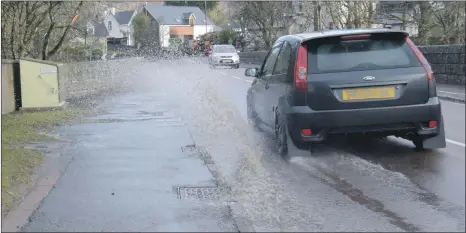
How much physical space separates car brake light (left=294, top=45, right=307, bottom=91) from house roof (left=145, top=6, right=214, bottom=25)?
26796mm

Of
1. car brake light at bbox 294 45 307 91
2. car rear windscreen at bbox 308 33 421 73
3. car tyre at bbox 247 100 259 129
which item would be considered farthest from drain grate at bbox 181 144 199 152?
car rear windscreen at bbox 308 33 421 73

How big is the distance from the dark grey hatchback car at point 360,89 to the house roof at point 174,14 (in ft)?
88.4

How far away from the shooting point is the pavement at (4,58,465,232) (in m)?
5.18

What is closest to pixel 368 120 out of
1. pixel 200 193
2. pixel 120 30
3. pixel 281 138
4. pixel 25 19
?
pixel 281 138

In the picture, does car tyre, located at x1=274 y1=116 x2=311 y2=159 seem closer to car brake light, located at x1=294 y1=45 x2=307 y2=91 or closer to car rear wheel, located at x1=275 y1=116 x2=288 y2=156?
car rear wheel, located at x1=275 y1=116 x2=288 y2=156

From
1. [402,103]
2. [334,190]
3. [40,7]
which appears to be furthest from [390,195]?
[40,7]

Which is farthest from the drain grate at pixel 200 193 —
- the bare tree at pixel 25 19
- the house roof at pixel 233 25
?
the house roof at pixel 233 25

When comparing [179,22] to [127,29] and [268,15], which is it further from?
[127,29]

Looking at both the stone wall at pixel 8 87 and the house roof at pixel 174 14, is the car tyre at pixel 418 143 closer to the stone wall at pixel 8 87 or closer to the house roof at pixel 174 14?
the stone wall at pixel 8 87

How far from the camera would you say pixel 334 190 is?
6207mm

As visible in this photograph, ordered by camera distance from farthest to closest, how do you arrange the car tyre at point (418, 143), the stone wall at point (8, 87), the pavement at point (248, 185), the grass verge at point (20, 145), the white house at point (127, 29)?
1. the white house at point (127, 29)
2. the stone wall at point (8, 87)
3. the car tyre at point (418, 143)
4. the grass verge at point (20, 145)
5. the pavement at point (248, 185)

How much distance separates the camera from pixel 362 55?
691 cm

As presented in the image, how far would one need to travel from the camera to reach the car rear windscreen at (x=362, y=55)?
6.84m

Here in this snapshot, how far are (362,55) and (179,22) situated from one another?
3121 cm
